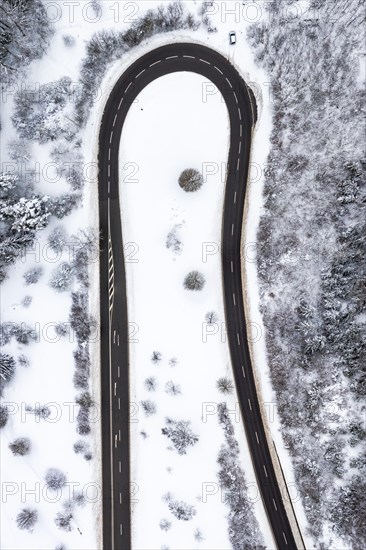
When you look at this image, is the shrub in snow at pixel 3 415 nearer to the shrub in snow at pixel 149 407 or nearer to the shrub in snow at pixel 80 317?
the shrub in snow at pixel 80 317

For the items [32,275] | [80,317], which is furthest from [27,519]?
[32,275]

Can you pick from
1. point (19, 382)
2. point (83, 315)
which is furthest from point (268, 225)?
point (19, 382)

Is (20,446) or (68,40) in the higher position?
(68,40)

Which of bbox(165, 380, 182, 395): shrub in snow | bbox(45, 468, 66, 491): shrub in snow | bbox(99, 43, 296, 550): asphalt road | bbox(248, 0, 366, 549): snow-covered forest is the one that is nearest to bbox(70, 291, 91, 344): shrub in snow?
bbox(99, 43, 296, 550): asphalt road

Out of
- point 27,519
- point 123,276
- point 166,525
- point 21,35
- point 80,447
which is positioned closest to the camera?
point 166,525

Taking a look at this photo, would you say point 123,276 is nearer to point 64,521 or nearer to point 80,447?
point 80,447

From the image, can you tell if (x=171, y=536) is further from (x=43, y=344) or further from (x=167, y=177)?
(x=167, y=177)

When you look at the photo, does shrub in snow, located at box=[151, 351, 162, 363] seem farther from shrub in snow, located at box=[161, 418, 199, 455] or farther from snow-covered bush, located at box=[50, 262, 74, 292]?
snow-covered bush, located at box=[50, 262, 74, 292]
